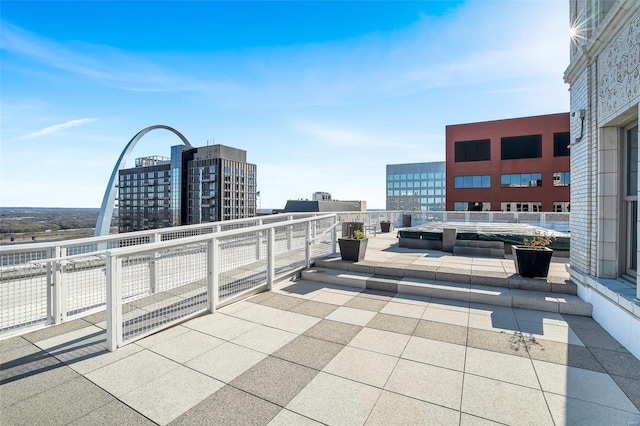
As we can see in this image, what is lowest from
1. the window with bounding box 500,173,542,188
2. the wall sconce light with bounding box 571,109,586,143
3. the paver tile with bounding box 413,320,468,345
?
the paver tile with bounding box 413,320,468,345

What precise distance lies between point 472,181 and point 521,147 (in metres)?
5.27

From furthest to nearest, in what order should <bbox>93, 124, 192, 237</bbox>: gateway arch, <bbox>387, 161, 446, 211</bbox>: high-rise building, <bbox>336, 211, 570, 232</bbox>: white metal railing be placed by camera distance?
<bbox>387, 161, 446, 211</bbox>: high-rise building < <bbox>93, 124, 192, 237</bbox>: gateway arch < <bbox>336, 211, 570, 232</bbox>: white metal railing

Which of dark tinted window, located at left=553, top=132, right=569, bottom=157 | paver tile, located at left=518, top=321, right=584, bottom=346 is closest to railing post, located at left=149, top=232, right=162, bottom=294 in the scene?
paver tile, located at left=518, top=321, right=584, bottom=346

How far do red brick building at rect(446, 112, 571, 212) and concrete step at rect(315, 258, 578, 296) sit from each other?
89.9 ft

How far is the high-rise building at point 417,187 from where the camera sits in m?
119

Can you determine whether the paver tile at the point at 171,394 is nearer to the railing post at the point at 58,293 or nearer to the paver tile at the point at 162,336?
the paver tile at the point at 162,336

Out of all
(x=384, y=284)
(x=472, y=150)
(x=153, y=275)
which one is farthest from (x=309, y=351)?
(x=472, y=150)

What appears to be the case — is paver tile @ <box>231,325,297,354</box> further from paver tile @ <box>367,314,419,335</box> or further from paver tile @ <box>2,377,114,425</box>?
paver tile @ <box>2,377,114,425</box>

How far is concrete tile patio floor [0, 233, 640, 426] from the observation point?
228 cm

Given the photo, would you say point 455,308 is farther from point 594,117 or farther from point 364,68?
point 364,68

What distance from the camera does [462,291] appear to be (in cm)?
527

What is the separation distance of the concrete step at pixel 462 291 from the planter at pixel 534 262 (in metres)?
0.48

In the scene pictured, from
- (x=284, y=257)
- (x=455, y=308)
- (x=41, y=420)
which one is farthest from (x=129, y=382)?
(x=455, y=308)

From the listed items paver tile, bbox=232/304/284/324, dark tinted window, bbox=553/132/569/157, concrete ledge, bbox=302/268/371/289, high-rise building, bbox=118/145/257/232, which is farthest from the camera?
high-rise building, bbox=118/145/257/232
